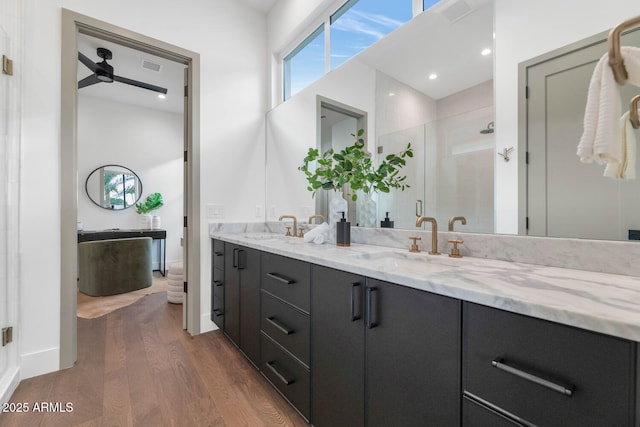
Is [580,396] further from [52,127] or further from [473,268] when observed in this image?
[52,127]

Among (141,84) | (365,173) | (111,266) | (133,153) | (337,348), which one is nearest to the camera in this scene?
(337,348)

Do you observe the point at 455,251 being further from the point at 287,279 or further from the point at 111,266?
the point at 111,266

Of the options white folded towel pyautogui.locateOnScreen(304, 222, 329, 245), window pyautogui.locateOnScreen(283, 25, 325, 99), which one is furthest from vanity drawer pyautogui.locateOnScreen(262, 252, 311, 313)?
window pyautogui.locateOnScreen(283, 25, 325, 99)

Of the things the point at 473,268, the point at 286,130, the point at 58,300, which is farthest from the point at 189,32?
the point at 473,268

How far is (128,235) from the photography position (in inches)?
167

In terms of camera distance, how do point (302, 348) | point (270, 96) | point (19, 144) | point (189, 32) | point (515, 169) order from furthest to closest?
point (270, 96) < point (189, 32) < point (19, 144) < point (302, 348) < point (515, 169)

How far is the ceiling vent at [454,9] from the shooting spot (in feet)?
4.50

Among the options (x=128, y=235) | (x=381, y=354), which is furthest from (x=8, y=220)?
(x=128, y=235)

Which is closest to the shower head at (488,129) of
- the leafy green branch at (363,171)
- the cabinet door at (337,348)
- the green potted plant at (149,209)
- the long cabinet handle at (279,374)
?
the leafy green branch at (363,171)

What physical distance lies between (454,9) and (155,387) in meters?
2.61

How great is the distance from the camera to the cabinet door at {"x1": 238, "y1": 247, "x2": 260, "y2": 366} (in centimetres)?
172

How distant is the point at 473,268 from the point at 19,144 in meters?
2.54

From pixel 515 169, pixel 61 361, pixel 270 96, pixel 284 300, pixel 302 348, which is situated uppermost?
pixel 270 96

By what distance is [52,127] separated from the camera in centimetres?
185
